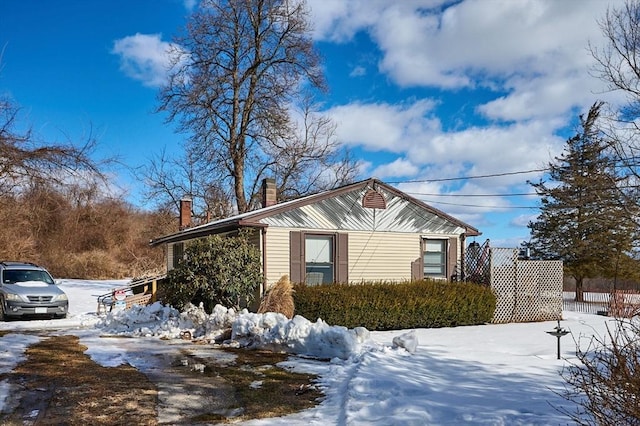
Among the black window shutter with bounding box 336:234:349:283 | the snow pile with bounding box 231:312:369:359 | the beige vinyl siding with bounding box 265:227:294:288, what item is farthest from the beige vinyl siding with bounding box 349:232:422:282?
the snow pile with bounding box 231:312:369:359

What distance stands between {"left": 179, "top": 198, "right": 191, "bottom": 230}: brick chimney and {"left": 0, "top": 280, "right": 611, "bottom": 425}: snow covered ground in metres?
9.95

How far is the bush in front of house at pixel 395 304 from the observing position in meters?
12.9

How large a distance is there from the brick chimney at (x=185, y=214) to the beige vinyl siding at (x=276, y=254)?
40.5ft

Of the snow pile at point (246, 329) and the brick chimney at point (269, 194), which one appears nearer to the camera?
the snow pile at point (246, 329)

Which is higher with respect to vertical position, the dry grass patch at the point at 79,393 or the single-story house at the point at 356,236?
the single-story house at the point at 356,236

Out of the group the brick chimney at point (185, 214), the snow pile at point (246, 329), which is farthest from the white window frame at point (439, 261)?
the brick chimney at point (185, 214)

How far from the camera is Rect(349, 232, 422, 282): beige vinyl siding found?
15742mm

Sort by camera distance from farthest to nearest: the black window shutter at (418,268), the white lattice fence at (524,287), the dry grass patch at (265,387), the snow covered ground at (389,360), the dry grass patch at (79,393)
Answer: the black window shutter at (418,268) → the white lattice fence at (524,287) → the dry grass patch at (265,387) → the dry grass patch at (79,393) → the snow covered ground at (389,360)

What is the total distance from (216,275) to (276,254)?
1.81 metres

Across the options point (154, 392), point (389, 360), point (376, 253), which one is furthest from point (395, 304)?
point (154, 392)

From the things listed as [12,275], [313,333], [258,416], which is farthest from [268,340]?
A: [12,275]

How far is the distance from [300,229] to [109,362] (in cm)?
682

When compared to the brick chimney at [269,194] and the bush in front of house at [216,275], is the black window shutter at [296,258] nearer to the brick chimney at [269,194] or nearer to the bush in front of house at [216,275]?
the bush in front of house at [216,275]

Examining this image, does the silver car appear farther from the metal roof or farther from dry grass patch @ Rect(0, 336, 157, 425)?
dry grass patch @ Rect(0, 336, 157, 425)
